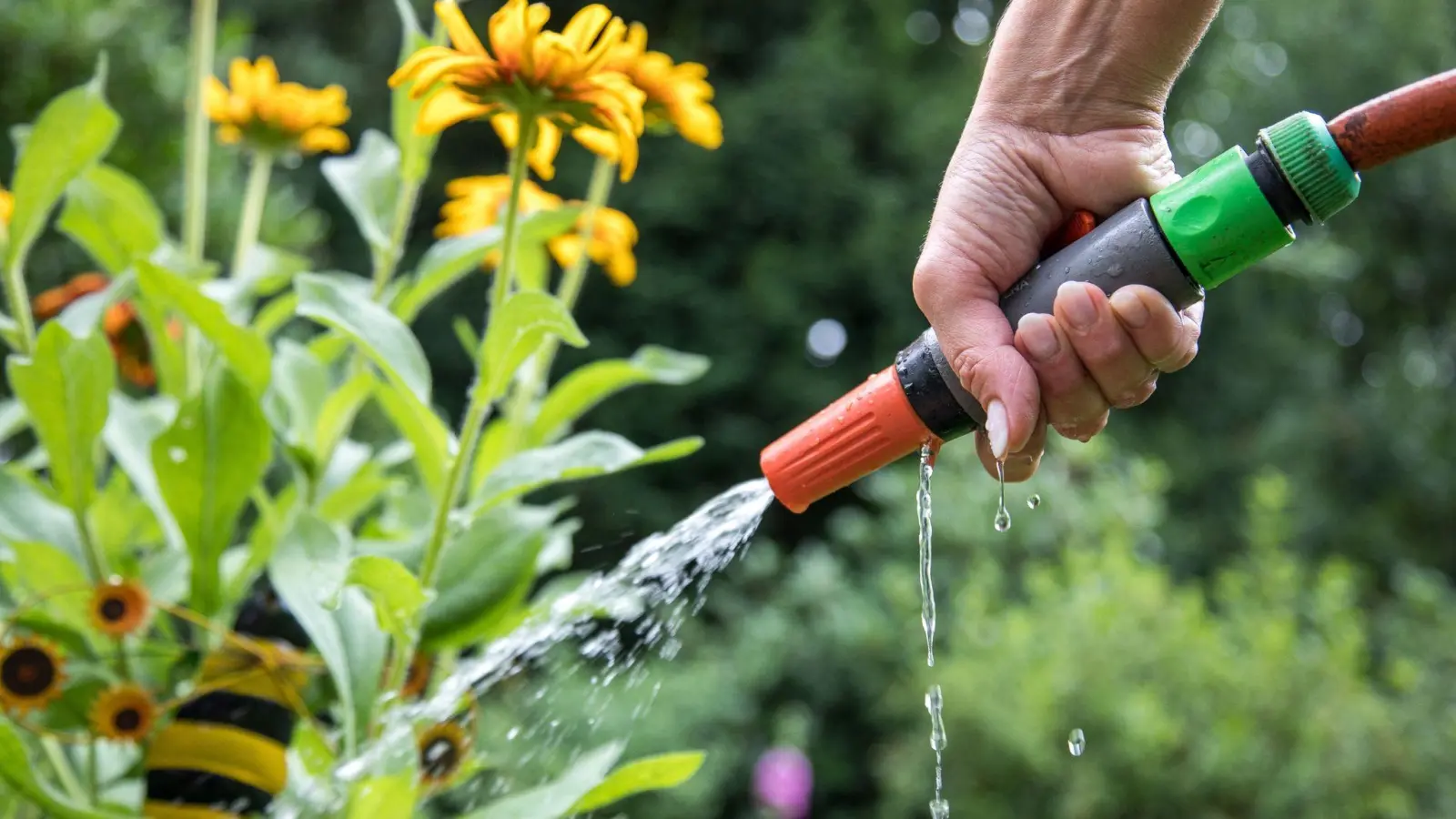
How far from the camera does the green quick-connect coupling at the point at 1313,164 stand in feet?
1.80

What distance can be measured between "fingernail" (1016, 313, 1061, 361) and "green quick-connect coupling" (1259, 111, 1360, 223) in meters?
0.12

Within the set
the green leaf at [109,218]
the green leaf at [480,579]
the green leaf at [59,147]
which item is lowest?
the green leaf at [480,579]

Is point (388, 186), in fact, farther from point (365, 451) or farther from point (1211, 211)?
point (1211, 211)

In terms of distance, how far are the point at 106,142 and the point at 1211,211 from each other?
0.60 metres

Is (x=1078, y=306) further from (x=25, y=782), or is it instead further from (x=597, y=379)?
(x=25, y=782)

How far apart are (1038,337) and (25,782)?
54cm

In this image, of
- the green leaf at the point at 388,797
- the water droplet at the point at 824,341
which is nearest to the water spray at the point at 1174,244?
the green leaf at the point at 388,797

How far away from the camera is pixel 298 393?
0.86m

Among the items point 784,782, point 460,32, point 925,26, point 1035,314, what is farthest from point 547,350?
point 925,26

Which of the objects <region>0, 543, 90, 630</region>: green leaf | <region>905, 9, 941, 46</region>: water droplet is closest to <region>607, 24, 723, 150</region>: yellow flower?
<region>0, 543, 90, 630</region>: green leaf

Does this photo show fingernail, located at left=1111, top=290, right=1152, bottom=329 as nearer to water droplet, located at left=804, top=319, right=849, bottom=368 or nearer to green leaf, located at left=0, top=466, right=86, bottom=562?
green leaf, located at left=0, top=466, right=86, bottom=562

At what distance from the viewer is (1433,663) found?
267cm

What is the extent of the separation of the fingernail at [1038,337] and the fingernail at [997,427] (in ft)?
0.10

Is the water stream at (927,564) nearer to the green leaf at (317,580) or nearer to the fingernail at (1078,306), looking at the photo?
the fingernail at (1078,306)
